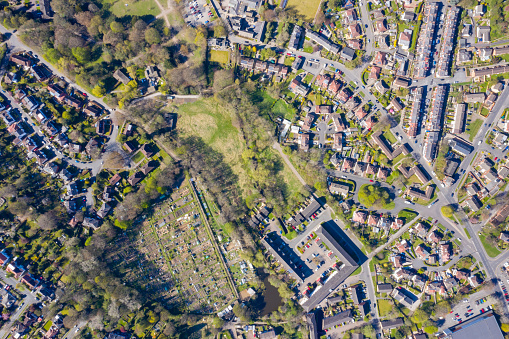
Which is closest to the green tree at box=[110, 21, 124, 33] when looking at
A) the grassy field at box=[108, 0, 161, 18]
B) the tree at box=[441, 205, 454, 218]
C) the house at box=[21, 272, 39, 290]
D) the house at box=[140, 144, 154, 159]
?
the grassy field at box=[108, 0, 161, 18]

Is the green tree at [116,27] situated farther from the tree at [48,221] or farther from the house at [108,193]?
the tree at [48,221]

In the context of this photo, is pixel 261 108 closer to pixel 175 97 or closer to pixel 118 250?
pixel 175 97

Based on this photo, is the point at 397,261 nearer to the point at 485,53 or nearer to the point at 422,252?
the point at 422,252

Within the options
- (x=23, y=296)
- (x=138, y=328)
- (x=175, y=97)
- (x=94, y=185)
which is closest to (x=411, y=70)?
(x=175, y=97)

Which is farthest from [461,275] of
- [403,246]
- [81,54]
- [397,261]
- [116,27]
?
[81,54]

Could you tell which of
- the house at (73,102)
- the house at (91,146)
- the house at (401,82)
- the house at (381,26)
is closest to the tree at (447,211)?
the house at (401,82)
